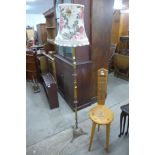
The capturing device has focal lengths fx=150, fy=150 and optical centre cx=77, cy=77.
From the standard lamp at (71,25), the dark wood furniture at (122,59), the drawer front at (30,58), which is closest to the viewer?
the standard lamp at (71,25)

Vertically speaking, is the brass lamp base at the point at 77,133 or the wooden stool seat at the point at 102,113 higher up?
the wooden stool seat at the point at 102,113

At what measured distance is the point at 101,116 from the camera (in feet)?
5.77

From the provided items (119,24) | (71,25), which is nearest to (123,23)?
(119,24)

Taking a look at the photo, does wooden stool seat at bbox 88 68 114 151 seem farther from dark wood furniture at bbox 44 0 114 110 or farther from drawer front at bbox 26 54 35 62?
drawer front at bbox 26 54 35 62

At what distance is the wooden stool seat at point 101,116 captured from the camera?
1.70m

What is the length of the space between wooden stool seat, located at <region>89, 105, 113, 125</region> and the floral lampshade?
0.82 metres

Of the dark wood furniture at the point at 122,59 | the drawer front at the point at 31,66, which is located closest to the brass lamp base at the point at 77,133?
the dark wood furniture at the point at 122,59

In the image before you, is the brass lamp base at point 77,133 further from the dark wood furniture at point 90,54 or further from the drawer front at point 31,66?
the drawer front at point 31,66

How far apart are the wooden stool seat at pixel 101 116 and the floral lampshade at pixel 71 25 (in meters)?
0.82

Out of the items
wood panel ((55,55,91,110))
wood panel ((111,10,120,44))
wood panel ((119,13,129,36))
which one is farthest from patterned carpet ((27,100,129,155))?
wood panel ((119,13,129,36))

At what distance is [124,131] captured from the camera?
83.7 inches

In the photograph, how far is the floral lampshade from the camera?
5.19 ft
